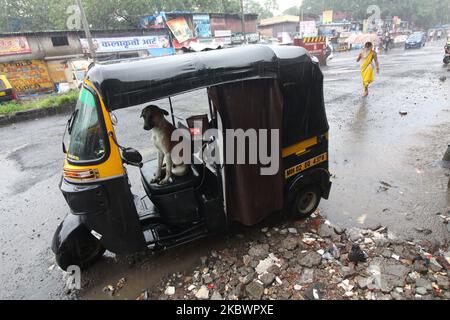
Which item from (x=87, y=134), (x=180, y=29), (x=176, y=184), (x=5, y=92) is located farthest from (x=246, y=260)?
(x=180, y=29)

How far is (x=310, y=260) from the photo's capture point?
3.32 metres

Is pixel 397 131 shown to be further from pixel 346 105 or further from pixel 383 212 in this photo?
pixel 383 212

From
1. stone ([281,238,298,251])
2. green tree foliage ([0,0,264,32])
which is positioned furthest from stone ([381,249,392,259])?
green tree foliage ([0,0,264,32])

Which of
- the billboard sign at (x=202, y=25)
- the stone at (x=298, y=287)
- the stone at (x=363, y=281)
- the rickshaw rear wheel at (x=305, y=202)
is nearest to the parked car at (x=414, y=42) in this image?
the billboard sign at (x=202, y=25)

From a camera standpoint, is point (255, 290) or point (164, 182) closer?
point (255, 290)

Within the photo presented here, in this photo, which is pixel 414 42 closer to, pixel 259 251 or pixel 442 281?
pixel 442 281

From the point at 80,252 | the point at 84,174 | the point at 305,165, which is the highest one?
the point at 84,174

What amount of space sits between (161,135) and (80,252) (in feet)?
5.72

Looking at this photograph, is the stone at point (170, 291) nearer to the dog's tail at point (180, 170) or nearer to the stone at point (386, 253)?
the dog's tail at point (180, 170)

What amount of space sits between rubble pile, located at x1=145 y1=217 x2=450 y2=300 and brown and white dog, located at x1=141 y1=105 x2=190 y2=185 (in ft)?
3.81

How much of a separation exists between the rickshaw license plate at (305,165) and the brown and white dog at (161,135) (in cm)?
136

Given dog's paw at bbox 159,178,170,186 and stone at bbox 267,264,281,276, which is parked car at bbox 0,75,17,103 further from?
stone at bbox 267,264,281,276

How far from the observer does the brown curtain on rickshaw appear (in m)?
2.93

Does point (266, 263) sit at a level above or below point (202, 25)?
below
